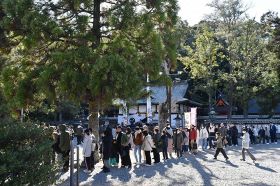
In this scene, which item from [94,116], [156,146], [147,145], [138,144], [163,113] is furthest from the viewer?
[163,113]

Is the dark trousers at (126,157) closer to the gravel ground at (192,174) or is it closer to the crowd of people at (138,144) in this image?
the crowd of people at (138,144)

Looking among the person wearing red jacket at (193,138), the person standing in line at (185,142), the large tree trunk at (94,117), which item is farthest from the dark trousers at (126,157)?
the person wearing red jacket at (193,138)

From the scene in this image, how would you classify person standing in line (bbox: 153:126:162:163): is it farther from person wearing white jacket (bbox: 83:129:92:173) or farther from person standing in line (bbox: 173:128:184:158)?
person wearing white jacket (bbox: 83:129:92:173)

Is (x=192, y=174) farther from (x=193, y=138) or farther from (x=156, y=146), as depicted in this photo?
(x=193, y=138)

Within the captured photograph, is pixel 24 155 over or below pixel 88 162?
over

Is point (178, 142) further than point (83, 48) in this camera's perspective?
Yes

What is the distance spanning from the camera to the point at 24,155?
20.2 feet

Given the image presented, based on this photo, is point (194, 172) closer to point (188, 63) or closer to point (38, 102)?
point (38, 102)

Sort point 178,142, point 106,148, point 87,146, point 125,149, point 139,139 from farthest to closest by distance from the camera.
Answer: point 178,142, point 139,139, point 125,149, point 106,148, point 87,146

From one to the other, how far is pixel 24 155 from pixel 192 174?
8.91 m

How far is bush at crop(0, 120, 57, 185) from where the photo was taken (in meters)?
5.99

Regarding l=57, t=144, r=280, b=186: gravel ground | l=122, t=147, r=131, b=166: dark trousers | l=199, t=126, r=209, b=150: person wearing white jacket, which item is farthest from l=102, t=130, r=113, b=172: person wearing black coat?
l=199, t=126, r=209, b=150: person wearing white jacket

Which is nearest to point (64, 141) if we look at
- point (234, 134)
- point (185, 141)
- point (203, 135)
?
point (185, 141)

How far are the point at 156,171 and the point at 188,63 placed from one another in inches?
1044
